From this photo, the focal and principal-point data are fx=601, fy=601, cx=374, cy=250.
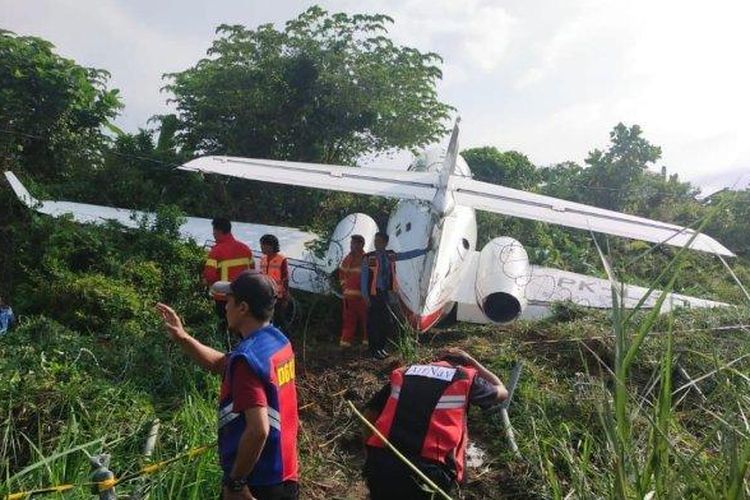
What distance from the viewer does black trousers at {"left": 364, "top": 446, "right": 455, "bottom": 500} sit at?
11.1 feet

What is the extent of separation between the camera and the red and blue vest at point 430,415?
3416mm

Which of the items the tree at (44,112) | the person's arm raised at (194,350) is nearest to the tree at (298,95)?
the tree at (44,112)

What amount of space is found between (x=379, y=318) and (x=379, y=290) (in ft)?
1.29

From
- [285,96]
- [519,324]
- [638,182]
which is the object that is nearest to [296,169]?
[519,324]

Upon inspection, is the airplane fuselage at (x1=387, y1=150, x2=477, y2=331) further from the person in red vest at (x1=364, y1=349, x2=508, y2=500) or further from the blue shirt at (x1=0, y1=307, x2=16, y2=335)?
the blue shirt at (x1=0, y1=307, x2=16, y2=335)

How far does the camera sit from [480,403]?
Result: 362cm

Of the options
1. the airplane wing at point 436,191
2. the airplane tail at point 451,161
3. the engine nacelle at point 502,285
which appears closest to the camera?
the airplane wing at point 436,191

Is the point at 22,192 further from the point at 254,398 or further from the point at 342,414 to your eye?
the point at 254,398

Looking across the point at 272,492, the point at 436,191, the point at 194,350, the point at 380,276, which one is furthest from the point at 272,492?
the point at 436,191

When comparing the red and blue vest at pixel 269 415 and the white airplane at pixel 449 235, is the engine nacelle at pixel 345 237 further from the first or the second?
the red and blue vest at pixel 269 415

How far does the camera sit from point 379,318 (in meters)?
8.45

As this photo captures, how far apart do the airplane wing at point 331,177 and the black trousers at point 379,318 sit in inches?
60.3

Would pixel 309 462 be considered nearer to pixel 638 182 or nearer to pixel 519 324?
pixel 519 324

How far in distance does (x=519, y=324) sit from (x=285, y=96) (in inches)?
481
